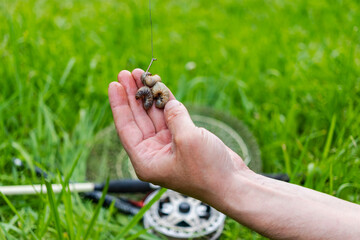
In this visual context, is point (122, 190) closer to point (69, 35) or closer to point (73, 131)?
point (73, 131)

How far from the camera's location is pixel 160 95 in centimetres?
209

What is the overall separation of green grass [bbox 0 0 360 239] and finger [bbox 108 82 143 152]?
1.41 feet

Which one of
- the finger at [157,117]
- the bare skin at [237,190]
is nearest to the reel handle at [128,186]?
the finger at [157,117]

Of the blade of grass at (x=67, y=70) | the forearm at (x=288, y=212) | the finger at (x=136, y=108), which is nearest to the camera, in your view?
the forearm at (x=288, y=212)

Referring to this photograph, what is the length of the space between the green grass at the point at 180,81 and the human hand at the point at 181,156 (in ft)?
1.53

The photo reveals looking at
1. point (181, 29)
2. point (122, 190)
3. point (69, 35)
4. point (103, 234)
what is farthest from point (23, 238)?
point (181, 29)

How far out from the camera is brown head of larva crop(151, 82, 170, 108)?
81.4 inches

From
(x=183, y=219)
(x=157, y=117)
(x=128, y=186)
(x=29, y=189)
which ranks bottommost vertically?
(x=183, y=219)

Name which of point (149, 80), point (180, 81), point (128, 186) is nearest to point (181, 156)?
point (149, 80)

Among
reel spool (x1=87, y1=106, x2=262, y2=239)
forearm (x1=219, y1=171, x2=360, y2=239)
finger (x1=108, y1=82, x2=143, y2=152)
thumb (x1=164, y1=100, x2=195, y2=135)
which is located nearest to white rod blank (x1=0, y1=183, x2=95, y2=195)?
reel spool (x1=87, y1=106, x2=262, y2=239)

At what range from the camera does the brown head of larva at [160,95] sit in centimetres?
207

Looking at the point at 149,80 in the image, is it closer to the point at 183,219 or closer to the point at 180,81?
the point at 183,219

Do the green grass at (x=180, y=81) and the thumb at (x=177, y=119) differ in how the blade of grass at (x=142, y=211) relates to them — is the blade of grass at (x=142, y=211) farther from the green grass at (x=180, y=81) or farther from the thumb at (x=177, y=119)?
the thumb at (x=177, y=119)

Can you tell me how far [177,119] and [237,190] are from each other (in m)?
0.39
